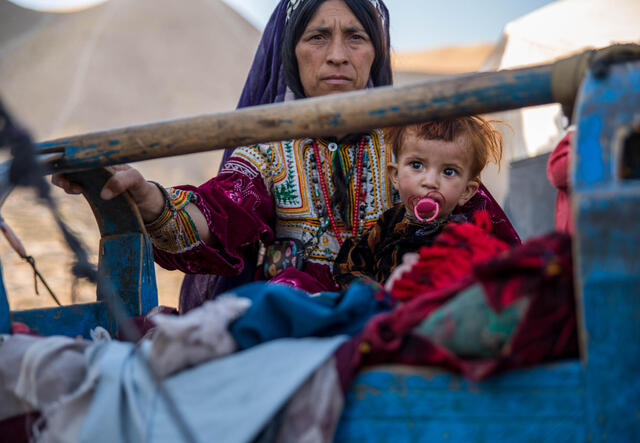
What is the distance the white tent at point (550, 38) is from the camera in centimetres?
526

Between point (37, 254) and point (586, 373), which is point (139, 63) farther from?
point (586, 373)

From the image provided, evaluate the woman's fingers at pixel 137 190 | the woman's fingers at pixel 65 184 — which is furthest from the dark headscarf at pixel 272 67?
the woman's fingers at pixel 65 184

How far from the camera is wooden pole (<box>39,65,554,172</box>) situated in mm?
933

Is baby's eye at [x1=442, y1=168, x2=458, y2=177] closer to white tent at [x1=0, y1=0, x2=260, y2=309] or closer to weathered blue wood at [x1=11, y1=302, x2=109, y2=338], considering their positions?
weathered blue wood at [x1=11, y1=302, x2=109, y2=338]

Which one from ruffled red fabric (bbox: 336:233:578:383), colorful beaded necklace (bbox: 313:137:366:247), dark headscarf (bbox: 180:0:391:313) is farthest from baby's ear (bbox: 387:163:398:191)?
ruffled red fabric (bbox: 336:233:578:383)

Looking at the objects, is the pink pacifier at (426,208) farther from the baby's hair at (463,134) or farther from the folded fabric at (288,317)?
the folded fabric at (288,317)

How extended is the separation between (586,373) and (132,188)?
106 centimetres

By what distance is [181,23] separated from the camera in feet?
30.6

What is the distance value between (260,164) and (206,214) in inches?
10.8

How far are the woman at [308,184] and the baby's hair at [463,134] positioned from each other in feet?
0.46

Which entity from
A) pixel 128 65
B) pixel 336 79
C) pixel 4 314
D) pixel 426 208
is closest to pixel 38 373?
pixel 4 314

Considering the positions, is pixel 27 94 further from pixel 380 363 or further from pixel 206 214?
pixel 380 363

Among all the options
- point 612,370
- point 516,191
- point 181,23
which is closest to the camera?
point 612,370

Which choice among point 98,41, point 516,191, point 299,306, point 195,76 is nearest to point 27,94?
point 98,41
